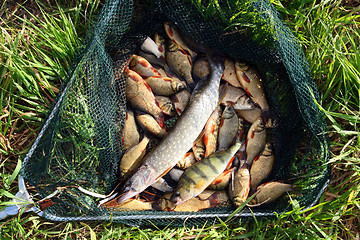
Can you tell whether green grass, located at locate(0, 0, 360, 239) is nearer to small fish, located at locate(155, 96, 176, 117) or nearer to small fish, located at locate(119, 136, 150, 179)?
small fish, located at locate(119, 136, 150, 179)

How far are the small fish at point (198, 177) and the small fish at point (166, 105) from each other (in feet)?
2.23

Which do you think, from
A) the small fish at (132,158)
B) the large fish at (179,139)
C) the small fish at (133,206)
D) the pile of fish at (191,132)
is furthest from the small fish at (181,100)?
the small fish at (133,206)

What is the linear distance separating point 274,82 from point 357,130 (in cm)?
100

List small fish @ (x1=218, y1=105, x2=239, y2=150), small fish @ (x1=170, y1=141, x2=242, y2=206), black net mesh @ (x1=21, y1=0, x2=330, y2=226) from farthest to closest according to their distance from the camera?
small fish @ (x1=218, y1=105, x2=239, y2=150), small fish @ (x1=170, y1=141, x2=242, y2=206), black net mesh @ (x1=21, y1=0, x2=330, y2=226)

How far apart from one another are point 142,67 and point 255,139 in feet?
4.91

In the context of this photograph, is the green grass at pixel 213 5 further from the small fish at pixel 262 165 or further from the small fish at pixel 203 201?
the small fish at pixel 262 165

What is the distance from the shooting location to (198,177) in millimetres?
3328

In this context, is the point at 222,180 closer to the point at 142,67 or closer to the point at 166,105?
the point at 166,105

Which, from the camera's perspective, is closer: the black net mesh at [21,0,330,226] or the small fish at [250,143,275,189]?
the black net mesh at [21,0,330,226]

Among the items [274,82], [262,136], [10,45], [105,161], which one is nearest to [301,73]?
[274,82]

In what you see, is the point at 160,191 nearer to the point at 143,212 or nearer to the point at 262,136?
the point at 143,212

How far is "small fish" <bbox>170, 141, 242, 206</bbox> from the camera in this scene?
3.32 metres

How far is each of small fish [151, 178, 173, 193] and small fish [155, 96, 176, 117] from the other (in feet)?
2.47

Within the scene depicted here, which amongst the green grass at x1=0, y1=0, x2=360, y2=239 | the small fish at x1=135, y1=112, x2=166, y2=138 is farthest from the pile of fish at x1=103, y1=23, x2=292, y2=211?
the green grass at x1=0, y1=0, x2=360, y2=239
